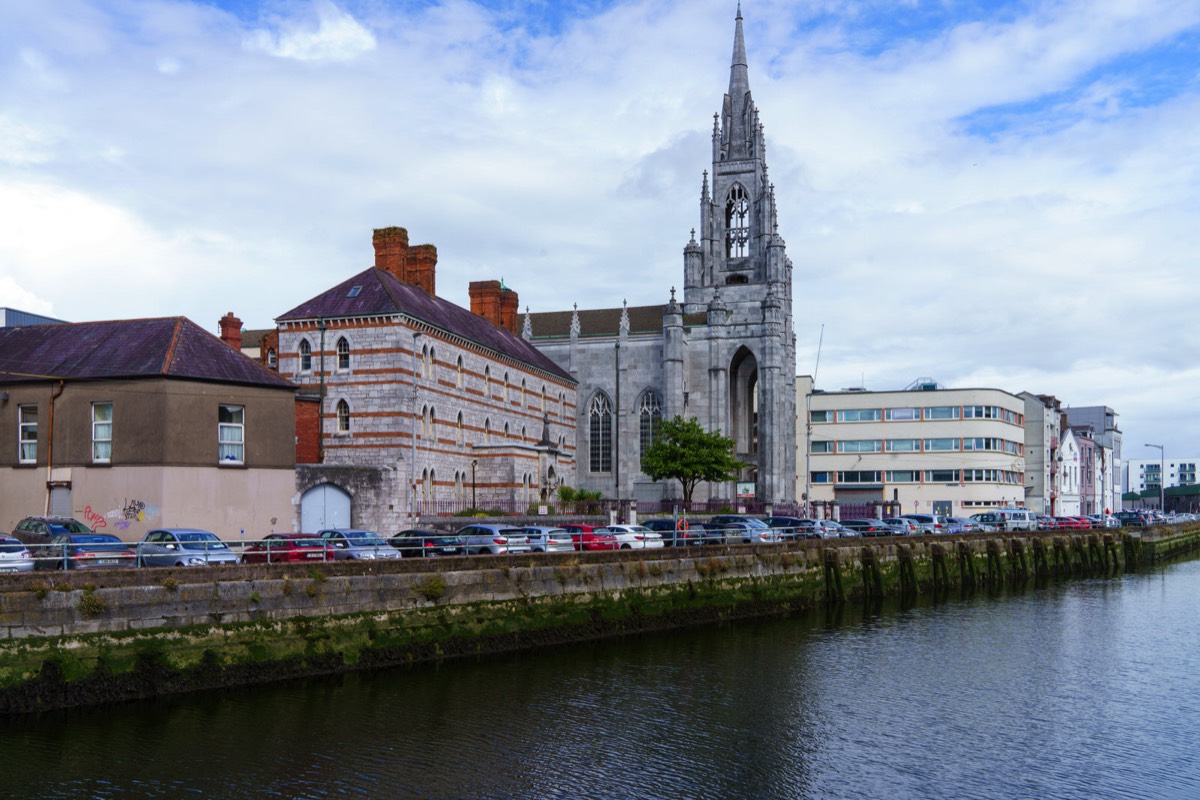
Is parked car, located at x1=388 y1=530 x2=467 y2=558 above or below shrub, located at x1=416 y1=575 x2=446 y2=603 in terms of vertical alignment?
above

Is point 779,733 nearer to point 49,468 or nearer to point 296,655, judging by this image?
point 296,655

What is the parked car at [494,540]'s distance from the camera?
36.9 m

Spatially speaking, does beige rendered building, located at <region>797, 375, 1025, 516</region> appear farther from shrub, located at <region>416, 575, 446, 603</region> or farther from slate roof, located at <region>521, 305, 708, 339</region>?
shrub, located at <region>416, 575, 446, 603</region>

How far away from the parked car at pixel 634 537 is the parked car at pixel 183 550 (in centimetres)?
1801

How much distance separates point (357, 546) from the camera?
34781 millimetres

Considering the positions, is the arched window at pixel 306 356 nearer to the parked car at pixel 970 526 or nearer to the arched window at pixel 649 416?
the arched window at pixel 649 416

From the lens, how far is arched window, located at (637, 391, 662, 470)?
304 feet

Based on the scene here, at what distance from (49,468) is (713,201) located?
7304 cm

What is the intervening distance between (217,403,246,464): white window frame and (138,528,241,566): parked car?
935 centimetres

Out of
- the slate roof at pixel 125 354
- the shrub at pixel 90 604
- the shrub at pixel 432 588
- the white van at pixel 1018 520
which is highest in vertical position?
the slate roof at pixel 125 354

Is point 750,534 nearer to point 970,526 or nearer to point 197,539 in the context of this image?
point 197,539

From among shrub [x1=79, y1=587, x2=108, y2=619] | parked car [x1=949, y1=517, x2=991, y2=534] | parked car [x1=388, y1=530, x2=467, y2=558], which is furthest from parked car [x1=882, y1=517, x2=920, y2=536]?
shrub [x1=79, y1=587, x2=108, y2=619]

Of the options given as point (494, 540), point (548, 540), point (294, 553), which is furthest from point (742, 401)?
point (294, 553)

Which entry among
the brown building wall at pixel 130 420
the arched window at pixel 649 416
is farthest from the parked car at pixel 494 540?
the arched window at pixel 649 416
